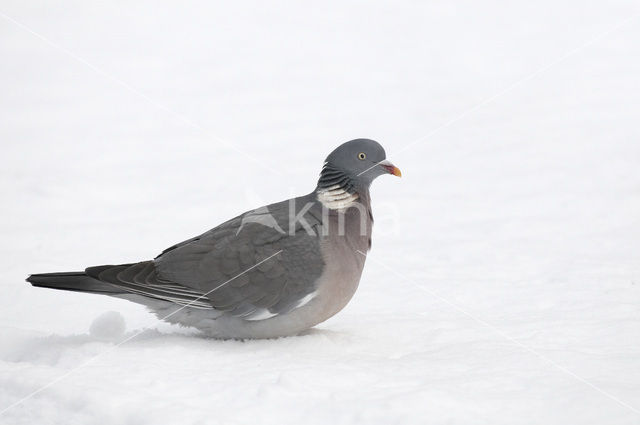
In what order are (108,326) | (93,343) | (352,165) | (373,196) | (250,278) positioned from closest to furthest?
(93,343) < (250,278) < (108,326) < (352,165) < (373,196)

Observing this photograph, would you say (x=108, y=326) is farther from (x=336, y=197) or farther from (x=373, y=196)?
(x=373, y=196)

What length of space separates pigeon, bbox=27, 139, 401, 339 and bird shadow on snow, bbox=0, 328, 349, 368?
0.23 feet

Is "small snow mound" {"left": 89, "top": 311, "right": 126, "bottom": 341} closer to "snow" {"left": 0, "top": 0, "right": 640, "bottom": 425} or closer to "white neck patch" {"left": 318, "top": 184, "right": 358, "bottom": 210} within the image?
"snow" {"left": 0, "top": 0, "right": 640, "bottom": 425}

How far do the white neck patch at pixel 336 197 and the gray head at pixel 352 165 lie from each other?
20 millimetres

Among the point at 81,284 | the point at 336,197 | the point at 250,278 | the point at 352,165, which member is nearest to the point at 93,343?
the point at 81,284

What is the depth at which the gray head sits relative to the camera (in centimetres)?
474

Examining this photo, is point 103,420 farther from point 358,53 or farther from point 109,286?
point 358,53

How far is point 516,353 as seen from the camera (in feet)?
13.4

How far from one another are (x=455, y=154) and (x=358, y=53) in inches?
211

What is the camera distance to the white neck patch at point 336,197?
4.67 meters

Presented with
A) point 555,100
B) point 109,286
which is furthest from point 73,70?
point 109,286

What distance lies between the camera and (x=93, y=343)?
165 inches

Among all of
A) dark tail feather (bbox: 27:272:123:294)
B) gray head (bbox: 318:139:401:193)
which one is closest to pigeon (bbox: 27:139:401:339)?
dark tail feather (bbox: 27:272:123:294)

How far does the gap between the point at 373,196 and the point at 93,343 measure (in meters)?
5.67
